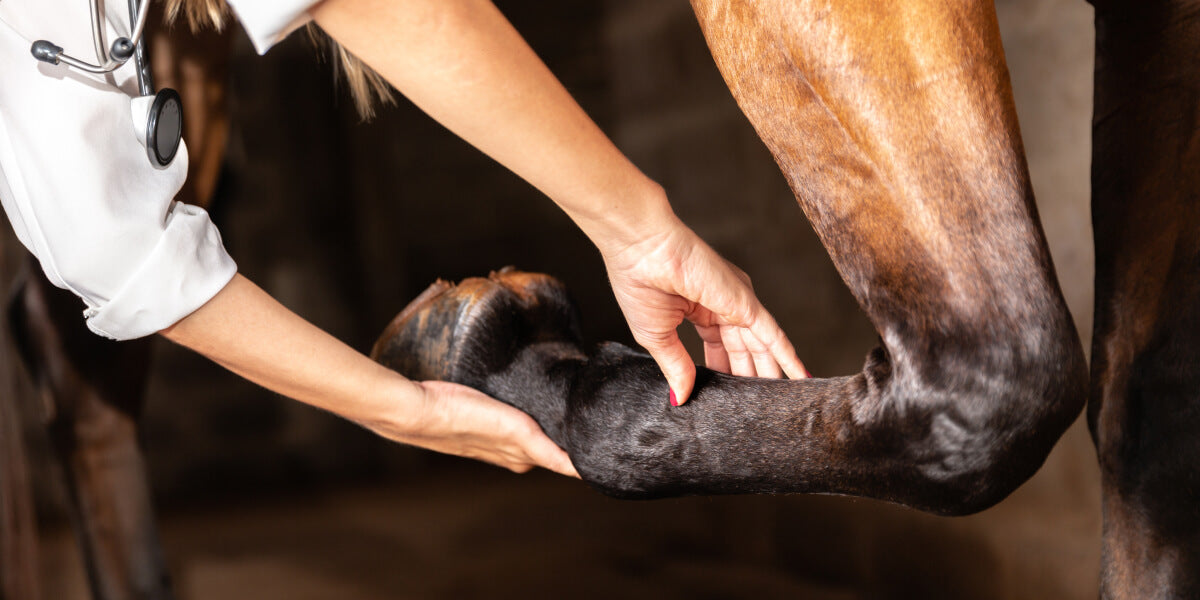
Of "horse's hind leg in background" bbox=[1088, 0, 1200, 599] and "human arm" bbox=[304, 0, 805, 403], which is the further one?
"horse's hind leg in background" bbox=[1088, 0, 1200, 599]

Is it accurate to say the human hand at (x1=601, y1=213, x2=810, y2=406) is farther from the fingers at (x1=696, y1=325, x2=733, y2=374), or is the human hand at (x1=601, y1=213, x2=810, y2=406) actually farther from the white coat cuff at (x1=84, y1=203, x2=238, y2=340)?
the white coat cuff at (x1=84, y1=203, x2=238, y2=340)

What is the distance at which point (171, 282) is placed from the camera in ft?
2.32

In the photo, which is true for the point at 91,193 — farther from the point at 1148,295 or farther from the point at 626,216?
the point at 1148,295

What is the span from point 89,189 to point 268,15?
266 mm

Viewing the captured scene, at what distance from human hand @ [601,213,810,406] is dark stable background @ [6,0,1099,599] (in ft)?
2.80

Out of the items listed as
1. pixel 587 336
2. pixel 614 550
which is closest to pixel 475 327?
pixel 614 550

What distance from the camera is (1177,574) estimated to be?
65 centimetres

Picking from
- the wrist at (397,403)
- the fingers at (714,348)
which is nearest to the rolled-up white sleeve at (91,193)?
the wrist at (397,403)

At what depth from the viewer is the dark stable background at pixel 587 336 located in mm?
1496

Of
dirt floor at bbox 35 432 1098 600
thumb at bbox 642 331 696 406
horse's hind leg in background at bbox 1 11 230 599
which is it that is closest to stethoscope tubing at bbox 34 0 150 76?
thumb at bbox 642 331 696 406

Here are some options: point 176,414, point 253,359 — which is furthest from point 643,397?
point 176,414

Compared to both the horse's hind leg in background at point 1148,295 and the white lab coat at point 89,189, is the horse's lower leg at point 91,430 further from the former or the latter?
the horse's hind leg in background at point 1148,295

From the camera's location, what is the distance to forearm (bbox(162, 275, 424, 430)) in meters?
0.75

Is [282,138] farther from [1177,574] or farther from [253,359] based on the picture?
[1177,574]
